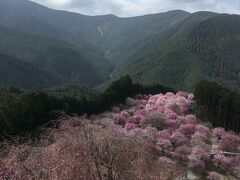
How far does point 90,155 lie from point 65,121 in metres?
1.28

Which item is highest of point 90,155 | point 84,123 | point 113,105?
point 84,123

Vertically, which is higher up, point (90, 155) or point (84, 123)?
point (84, 123)

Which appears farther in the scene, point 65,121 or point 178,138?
point 178,138

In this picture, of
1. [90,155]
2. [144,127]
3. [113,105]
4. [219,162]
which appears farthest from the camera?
[113,105]

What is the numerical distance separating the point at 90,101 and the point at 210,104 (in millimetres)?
20051

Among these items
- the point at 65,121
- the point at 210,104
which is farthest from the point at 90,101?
the point at 65,121

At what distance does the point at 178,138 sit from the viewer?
2312 inches

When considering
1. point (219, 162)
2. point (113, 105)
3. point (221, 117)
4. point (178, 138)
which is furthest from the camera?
point (113, 105)

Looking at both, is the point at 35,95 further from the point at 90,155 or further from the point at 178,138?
the point at 90,155

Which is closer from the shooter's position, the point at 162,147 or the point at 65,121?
the point at 65,121

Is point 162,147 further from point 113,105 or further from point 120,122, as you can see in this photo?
point 113,105

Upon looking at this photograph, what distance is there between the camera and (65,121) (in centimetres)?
1428

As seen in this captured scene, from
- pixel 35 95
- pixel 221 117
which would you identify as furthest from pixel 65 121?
pixel 221 117

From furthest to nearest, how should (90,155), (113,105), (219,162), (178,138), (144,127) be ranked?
(113,105)
(144,127)
(178,138)
(219,162)
(90,155)
